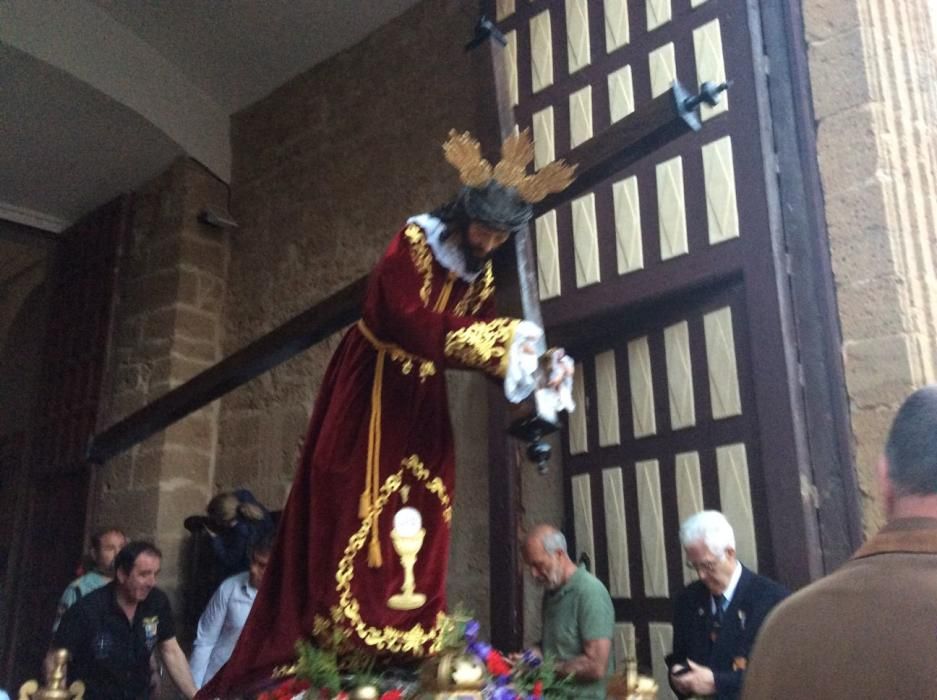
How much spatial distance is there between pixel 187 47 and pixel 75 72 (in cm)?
74

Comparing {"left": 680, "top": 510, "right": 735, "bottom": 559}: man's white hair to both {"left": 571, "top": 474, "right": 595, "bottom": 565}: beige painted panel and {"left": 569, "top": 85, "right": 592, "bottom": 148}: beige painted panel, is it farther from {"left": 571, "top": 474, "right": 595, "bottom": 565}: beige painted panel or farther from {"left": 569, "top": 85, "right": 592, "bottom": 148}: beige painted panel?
{"left": 569, "top": 85, "right": 592, "bottom": 148}: beige painted panel

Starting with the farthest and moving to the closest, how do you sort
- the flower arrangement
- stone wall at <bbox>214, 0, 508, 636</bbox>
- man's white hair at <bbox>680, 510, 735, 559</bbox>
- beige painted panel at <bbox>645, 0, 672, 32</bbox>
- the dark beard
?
stone wall at <bbox>214, 0, 508, 636</bbox> < beige painted panel at <bbox>645, 0, 672, 32</bbox> < man's white hair at <bbox>680, 510, 735, 559</bbox> < the dark beard < the flower arrangement

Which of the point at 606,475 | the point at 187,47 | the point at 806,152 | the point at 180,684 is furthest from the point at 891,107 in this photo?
the point at 187,47

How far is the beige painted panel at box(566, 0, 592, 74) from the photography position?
14.2ft

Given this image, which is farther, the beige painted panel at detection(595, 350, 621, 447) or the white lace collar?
the beige painted panel at detection(595, 350, 621, 447)

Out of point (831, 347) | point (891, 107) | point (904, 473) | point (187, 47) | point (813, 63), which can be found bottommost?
point (904, 473)

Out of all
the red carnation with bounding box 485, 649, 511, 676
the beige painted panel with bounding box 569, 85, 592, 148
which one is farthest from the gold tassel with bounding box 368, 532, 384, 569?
the beige painted panel with bounding box 569, 85, 592, 148

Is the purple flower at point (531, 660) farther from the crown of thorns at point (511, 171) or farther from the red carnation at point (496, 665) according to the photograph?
the crown of thorns at point (511, 171)

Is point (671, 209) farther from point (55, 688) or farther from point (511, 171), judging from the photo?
point (55, 688)

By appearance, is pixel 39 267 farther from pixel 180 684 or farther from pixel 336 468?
pixel 336 468

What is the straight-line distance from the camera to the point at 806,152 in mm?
3531

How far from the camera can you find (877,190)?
333cm

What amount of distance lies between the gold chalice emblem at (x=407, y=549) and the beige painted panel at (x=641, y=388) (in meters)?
1.62

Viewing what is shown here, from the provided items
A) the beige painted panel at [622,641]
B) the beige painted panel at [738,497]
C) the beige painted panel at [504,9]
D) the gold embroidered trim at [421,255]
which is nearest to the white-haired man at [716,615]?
the beige painted panel at [738,497]
